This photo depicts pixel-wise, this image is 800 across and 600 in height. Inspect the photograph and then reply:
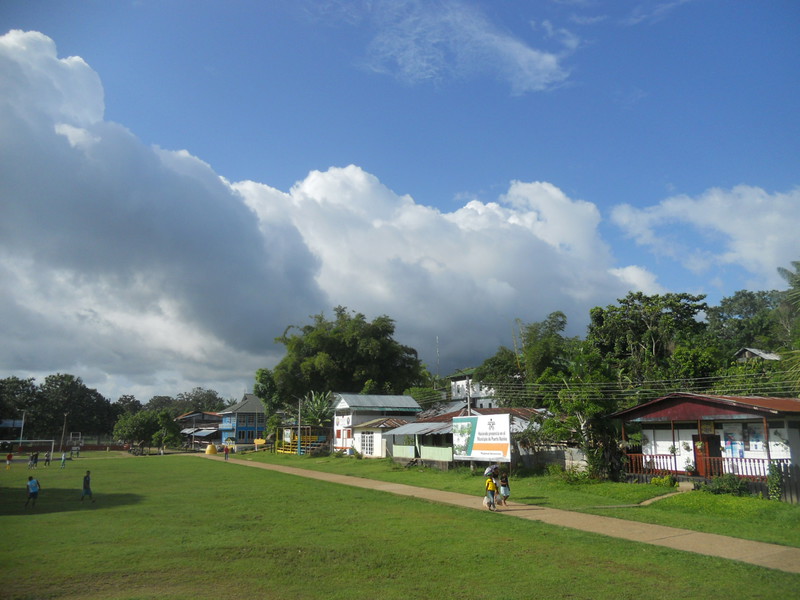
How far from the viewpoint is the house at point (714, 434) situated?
21.3 metres

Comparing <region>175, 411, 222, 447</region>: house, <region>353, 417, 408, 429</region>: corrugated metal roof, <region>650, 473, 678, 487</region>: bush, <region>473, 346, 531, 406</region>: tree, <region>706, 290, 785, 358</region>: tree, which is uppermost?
<region>706, 290, 785, 358</region>: tree

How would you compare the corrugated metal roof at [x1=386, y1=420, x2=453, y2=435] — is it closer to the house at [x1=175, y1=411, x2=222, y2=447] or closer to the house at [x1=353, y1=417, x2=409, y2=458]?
the house at [x1=353, y1=417, x2=409, y2=458]

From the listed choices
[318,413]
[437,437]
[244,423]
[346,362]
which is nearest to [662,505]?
[437,437]

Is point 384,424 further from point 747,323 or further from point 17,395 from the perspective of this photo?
point 17,395

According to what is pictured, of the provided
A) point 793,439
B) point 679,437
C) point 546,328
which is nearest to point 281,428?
point 546,328

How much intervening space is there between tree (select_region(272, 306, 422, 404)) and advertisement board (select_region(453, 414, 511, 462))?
38.6 m

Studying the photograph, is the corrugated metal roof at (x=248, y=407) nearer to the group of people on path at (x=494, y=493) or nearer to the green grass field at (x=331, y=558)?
the green grass field at (x=331, y=558)

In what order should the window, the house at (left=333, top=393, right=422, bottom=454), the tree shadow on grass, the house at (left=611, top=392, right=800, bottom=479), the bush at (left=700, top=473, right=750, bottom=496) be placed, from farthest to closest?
1. the house at (left=333, top=393, right=422, bottom=454)
2. the window
3. the house at (left=611, top=392, right=800, bottom=479)
4. the tree shadow on grass
5. the bush at (left=700, top=473, right=750, bottom=496)

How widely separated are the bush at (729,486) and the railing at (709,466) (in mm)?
975

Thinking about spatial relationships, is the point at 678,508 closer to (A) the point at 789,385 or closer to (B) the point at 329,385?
(A) the point at 789,385

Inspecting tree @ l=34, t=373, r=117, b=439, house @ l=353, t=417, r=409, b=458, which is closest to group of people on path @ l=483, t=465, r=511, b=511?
house @ l=353, t=417, r=409, b=458

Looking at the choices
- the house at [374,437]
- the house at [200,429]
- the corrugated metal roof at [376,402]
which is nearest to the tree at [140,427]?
the house at [200,429]

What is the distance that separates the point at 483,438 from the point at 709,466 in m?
11.7

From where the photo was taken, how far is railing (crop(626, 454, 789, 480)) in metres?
20.9
